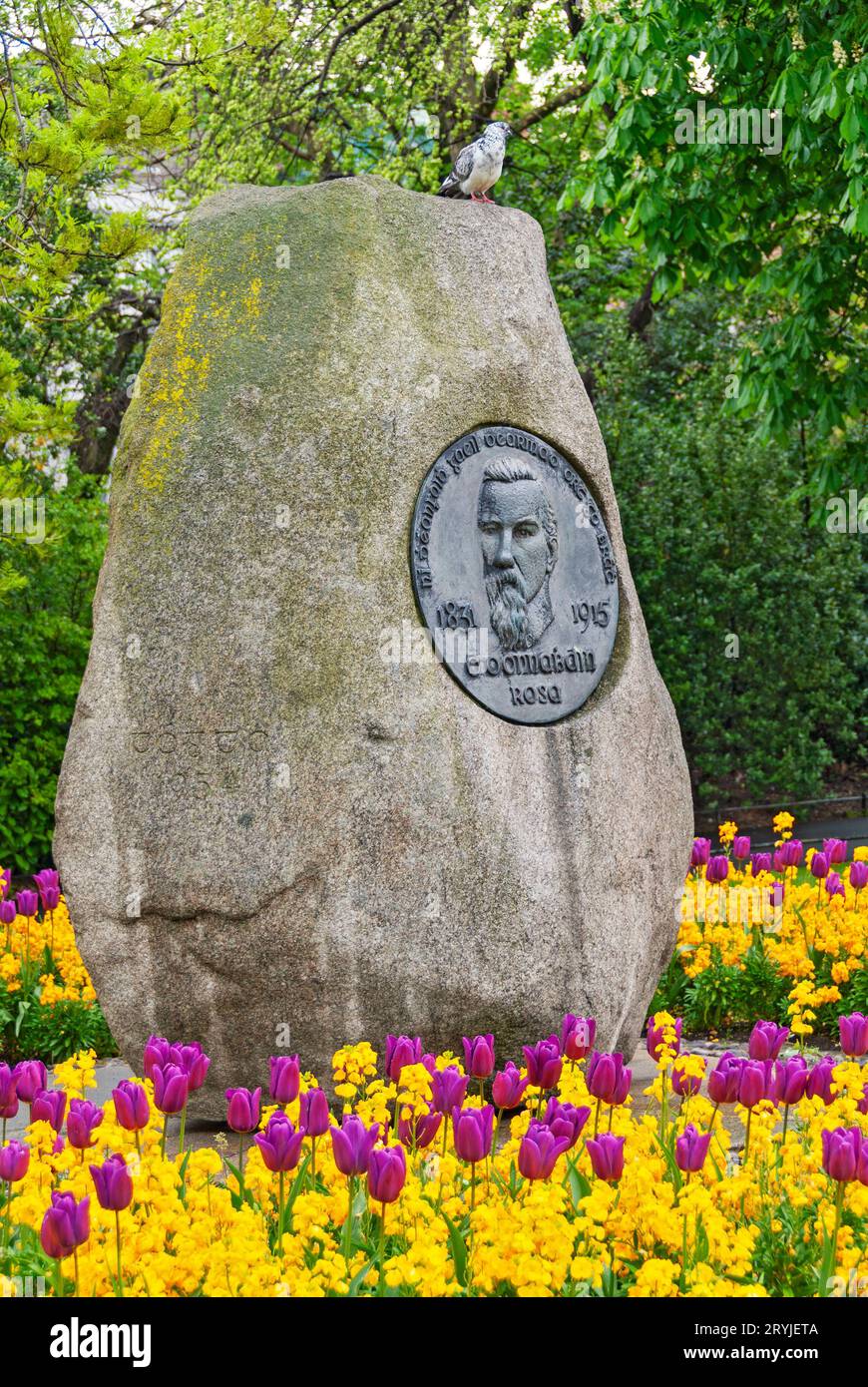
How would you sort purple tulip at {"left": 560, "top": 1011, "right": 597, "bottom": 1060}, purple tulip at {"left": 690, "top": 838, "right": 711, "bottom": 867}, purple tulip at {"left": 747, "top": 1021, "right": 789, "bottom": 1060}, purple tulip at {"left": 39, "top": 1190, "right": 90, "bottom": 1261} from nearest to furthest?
purple tulip at {"left": 39, "top": 1190, "right": 90, "bottom": 1261}
purple tulip at {"left": 747, "top": 1021, "right": 789, "bottom": 1060}
purple tulip at {"left": 560, "top": 1011, "right": 597, "bottom": 1060}
purple tulip at {"left": 690, "top": 838, "right": 711, "bottom": 867}

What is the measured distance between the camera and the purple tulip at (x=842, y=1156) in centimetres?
324

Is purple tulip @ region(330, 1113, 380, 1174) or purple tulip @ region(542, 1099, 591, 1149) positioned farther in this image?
purple tulip @ region(542, 1099, 591, 1149)

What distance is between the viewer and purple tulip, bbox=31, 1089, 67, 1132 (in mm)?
3645

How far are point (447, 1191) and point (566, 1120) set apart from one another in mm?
334

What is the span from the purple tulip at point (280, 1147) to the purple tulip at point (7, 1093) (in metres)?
0.83

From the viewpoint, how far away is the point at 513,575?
5621 mm

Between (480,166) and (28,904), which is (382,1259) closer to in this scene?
(28,904)

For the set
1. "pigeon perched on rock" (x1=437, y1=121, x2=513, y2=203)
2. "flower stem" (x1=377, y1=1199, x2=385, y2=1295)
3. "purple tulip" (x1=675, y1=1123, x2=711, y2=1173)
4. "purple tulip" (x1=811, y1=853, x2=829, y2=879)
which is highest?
"pigeon perched on rock" (x1=437, y1=121, x2=513, y2=203)

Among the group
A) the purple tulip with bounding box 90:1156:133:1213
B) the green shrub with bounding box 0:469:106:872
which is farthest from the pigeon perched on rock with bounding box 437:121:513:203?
the green shrub with bounding box 0:469:106:872

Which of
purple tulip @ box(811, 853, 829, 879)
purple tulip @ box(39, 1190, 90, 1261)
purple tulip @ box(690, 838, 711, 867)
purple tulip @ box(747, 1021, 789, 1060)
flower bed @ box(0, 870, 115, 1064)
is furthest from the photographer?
purple tulip @ box(690, 838, 711, 867)

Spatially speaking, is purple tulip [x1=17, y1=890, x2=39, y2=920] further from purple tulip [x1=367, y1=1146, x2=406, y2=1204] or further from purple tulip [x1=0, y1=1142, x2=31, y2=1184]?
purple tulip [x1=367, y1=1146, x2=406, y2=1204]

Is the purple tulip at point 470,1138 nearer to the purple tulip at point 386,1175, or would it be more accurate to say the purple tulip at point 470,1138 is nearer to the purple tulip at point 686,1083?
the purple tulip at point 386,1175

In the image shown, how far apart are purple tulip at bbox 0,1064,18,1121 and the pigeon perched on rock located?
400 centimetres

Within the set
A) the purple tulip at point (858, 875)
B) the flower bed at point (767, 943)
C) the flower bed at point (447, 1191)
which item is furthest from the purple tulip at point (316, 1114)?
the purple tulip at point (858, 875)
